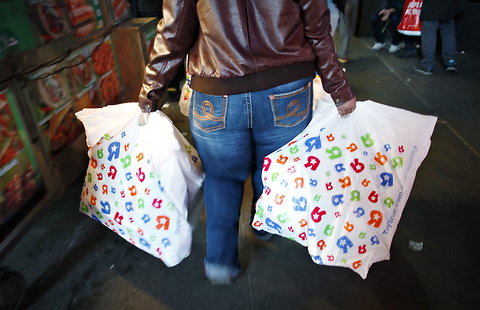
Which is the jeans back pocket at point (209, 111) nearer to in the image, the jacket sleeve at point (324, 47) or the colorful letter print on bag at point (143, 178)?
the colorful letter print on bag at point (143, 178)

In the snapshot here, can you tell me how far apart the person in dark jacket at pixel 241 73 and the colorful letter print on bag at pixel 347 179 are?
0.10 m

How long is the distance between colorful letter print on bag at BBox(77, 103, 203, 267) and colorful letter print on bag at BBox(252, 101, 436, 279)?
0.39 metres

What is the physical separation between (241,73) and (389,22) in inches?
213

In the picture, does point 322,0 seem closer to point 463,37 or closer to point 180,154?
point 180,154

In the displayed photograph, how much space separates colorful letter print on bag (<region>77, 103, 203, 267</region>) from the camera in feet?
5.34

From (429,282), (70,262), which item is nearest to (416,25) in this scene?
(429,282)

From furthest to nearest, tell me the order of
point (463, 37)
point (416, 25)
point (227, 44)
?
point (463, 37)
point (416, 25)
point (227, 44)

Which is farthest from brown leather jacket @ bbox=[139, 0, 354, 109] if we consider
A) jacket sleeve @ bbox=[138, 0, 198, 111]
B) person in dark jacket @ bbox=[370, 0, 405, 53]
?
person in dark jacket @ bbox=[370, 0, 405, 53]

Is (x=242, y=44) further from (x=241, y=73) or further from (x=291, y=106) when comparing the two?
(x=291, y=106)

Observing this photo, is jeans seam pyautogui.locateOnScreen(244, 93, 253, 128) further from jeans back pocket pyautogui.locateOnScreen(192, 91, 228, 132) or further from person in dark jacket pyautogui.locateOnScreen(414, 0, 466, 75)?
person in dark jacket pyautogui.locateOnScreen(414, 0, 466, 75)

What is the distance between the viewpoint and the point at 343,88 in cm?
143

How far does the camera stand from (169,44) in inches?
50.9

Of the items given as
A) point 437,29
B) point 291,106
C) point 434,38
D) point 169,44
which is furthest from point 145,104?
point 437,29

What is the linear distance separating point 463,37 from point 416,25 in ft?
4.07
